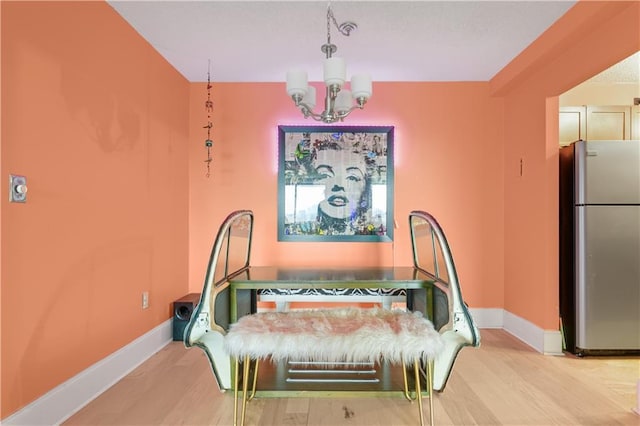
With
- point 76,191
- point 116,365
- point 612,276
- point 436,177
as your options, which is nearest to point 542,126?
point 436,177

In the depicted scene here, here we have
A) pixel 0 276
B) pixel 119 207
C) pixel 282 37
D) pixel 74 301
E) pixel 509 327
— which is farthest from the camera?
pixel 509 327

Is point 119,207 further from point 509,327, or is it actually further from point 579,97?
point 579,97

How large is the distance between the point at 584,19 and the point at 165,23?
2.73m

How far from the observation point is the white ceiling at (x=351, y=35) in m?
2.32

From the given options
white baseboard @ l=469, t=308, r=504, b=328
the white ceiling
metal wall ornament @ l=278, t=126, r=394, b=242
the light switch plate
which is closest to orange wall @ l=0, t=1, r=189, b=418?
the light switch plate

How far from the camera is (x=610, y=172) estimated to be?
2.73 metres

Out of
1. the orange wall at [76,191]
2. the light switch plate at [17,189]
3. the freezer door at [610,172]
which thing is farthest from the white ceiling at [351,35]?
the light switch plate at [17,189]

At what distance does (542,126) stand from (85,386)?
12.2 ft

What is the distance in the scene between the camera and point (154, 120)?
2908mm

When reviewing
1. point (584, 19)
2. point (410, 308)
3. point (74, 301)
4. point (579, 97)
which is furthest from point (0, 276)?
point (579, 97)

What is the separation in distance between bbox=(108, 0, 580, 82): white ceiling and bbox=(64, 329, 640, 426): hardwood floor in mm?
2425

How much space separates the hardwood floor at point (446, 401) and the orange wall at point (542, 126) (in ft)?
1.86

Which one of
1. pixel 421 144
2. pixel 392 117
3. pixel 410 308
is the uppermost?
pixel 392 117

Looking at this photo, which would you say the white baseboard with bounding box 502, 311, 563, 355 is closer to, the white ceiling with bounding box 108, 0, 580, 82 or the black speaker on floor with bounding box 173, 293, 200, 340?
the white ceiling with bounding box 108, 0, 580, 82
